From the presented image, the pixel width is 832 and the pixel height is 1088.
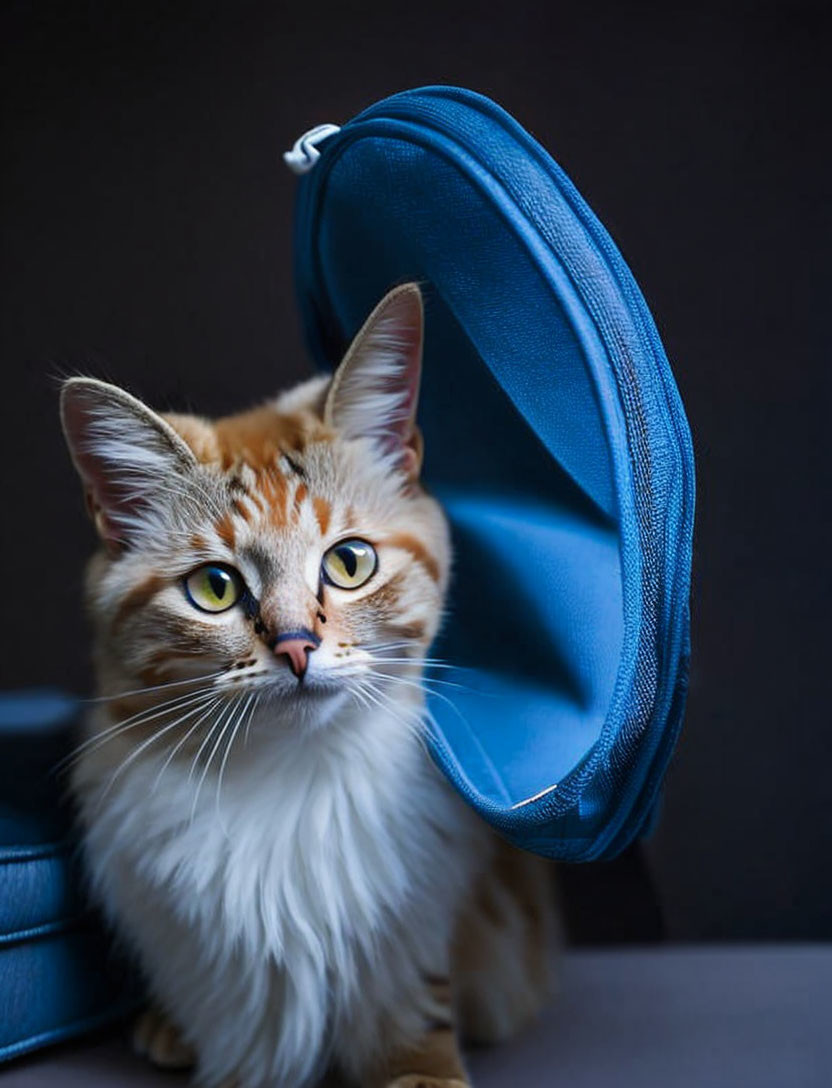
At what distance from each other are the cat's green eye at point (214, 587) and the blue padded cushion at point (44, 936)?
1.13 ft

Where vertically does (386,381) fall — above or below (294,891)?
above

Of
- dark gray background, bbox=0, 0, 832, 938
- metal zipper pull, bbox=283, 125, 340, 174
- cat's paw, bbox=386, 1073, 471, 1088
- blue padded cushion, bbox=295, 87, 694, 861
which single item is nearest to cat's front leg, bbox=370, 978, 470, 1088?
cat's paw, bbox=386, 1073, 471, 1088

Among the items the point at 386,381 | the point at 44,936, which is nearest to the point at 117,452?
the point at 386,381

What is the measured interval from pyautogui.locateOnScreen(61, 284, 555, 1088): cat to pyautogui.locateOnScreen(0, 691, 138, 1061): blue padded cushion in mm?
91

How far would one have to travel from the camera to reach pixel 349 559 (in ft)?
3.37

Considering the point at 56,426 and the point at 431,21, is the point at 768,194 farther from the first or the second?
the point at 56,426

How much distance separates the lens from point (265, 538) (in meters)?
0.99

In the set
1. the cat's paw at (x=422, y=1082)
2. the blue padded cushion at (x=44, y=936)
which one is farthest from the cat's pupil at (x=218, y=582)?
the cat's paw at (x=422, y=1082)

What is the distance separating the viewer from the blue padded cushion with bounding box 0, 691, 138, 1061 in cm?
111

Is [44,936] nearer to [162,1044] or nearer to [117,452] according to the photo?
[162,1044]

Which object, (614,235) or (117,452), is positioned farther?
(614,235)

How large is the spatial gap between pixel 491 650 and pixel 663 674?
0.36 m

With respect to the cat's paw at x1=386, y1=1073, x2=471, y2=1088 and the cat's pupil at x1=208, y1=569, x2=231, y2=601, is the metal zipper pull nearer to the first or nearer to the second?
the cat's pupil at x1=208, y1=569, x2=231, y2=601

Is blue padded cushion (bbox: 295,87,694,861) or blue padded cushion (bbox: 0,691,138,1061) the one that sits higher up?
Result: blue padded cushion (bbox: 295,87,694,861)
